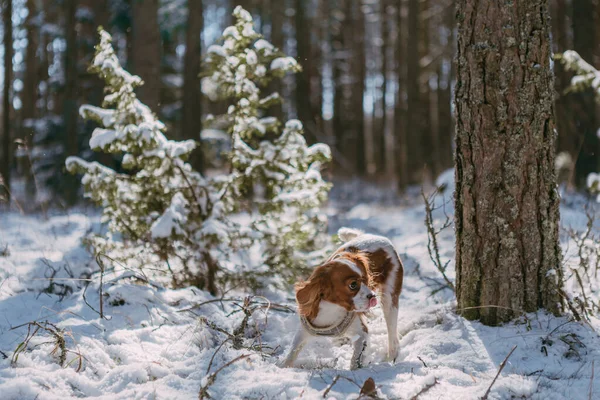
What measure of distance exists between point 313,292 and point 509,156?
1646mm

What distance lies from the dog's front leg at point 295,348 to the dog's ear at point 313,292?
0.13m

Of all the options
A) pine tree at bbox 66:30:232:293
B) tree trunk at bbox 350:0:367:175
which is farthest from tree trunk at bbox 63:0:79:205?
tree trunk at bbox 350:0:367:175

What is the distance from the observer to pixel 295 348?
137 inches

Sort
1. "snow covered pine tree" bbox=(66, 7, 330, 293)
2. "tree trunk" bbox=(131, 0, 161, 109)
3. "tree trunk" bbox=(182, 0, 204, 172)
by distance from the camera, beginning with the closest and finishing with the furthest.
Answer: "snow covered pine tree" bbox=(66, 7, 330, 293)
"tree trunk" bbox=(131, 0, 161, 109)
"tree trunk" bbox=(182, 0, 204, 172)

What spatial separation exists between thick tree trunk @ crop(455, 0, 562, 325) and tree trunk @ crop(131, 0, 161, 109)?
7002 millimetres

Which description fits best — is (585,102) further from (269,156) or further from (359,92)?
(359,92)

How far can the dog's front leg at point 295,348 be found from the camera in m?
3.45

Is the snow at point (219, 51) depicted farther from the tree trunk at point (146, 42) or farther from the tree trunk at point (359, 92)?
the tree trunk at point (359, 92)

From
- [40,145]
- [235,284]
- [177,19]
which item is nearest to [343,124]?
[177,19]

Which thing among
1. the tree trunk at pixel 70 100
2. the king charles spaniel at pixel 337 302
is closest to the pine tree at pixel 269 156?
the king charles spaniel at pixel 337 302

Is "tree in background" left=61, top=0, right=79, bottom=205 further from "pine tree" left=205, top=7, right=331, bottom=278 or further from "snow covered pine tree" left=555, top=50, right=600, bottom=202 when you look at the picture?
"snow covered pine tree" left=555, top=50, right=600, bottom=202

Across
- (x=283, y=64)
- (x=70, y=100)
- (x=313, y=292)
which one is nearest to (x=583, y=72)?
(x=283, y=64)

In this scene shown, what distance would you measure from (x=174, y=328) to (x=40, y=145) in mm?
11725

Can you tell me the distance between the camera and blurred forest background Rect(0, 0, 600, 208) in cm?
1155
